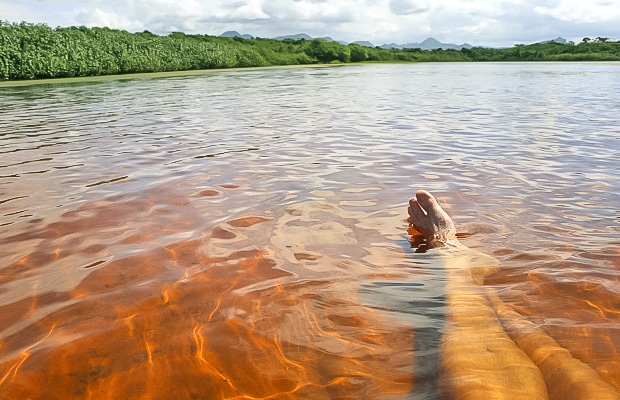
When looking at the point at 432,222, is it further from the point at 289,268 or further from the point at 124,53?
the point at 124,53

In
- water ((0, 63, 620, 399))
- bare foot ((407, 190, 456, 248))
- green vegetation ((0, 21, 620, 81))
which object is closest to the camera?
water ((0, 63, 620, 399))

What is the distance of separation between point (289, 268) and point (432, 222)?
1140 millimetres

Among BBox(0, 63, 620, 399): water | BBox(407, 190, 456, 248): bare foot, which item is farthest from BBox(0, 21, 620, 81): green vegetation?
BBox(407, 190, 456, 248): bare foot

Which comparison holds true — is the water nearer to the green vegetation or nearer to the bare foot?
the bare foot

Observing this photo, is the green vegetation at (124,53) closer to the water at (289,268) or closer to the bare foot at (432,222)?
the water at (289,268)

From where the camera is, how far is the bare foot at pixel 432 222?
3.30 meters

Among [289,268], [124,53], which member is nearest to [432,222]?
[289,268]

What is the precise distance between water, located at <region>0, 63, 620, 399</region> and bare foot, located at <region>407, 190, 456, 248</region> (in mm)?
A: 183

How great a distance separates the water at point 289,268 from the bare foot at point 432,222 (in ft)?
0.60

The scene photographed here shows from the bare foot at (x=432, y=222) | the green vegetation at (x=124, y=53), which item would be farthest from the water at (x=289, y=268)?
the green vegetation at (x=124, y=53)

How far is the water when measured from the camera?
77.4 inches

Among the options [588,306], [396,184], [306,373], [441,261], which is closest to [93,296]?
[306,373]

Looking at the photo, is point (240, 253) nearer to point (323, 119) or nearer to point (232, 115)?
point (323, 119)

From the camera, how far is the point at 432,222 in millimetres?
3342
